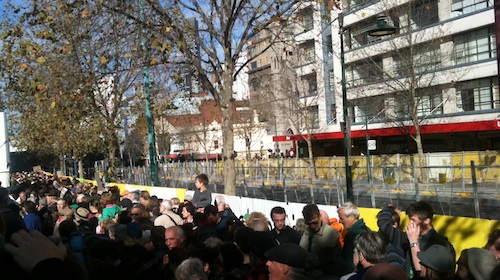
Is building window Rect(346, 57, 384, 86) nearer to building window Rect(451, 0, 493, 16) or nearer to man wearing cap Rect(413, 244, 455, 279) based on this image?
building window Rect(451, 0, 493, 16)

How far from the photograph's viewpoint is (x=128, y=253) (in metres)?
5.25

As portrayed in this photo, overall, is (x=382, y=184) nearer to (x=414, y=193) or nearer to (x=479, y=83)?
(x=414, y=193)

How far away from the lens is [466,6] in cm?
3241

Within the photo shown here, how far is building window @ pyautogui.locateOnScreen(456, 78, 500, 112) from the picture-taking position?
31.5m

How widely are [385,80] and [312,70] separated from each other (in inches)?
492

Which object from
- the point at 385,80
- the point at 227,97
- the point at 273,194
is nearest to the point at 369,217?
the point at 227,97

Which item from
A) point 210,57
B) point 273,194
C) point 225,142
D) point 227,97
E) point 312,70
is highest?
point 312,70

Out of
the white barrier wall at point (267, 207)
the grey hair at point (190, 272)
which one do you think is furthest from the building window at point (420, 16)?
the grey hair at point (190, 272)

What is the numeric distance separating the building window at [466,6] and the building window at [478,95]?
4252mm

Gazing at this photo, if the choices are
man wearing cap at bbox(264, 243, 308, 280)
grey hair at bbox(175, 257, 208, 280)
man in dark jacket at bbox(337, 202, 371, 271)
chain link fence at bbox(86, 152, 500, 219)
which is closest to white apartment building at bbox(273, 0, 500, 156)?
chain link fence at bbox(86, 152, 500, 219)

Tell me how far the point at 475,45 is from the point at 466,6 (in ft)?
7.99

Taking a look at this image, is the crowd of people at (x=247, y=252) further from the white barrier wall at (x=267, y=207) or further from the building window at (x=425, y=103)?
the building window at (x=425, y=103)

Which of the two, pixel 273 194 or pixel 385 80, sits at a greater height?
pixel 385 80

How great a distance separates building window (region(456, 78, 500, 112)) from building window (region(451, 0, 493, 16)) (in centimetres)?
425
